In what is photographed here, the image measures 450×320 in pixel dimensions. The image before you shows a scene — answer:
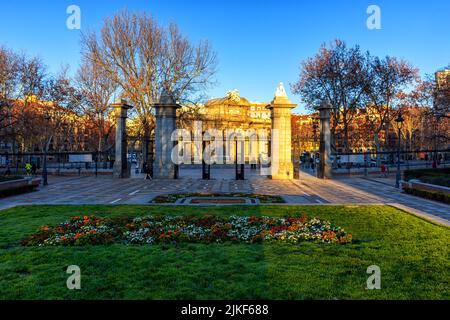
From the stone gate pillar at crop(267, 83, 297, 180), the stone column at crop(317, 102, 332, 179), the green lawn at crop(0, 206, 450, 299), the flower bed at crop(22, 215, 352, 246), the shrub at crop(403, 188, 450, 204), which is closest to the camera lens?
the green lawn at crop(0, 206, 450, 299)

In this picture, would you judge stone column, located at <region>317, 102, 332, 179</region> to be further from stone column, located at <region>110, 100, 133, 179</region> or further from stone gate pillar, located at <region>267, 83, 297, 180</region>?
stone column, located at <region>110, 100, 133, 179</region>

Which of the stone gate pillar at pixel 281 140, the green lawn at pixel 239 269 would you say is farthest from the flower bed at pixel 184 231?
the stone gate pillar at pixel 281 140

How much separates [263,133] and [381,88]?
2288 centimetres

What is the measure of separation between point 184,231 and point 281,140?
20.3 meters

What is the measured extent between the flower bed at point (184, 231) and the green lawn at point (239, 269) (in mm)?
432

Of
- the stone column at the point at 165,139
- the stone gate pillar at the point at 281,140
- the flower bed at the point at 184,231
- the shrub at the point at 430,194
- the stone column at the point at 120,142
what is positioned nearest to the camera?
the flower bed at the point at 184,231

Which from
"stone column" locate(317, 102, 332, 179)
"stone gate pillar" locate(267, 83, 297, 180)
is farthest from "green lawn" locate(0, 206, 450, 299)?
"stone column" locate(317, 102, 332, 179)

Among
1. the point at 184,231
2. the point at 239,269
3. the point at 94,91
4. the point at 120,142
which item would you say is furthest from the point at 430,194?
the point at 94,91

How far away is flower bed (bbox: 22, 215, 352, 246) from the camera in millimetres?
8062

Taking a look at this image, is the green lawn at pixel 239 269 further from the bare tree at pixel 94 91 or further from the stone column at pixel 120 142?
the bare tree at pixel 94 91

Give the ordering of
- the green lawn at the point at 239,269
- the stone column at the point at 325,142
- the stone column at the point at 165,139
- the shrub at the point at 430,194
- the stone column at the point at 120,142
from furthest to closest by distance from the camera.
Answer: the stone column at the point at 325,142 → the stone column at the point at 120,142 → the stone column at the point at 165,139 → the shrub at the point at 430,194 → the green lawn at the point at 239,269

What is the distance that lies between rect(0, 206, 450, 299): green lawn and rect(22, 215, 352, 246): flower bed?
43 centimetres

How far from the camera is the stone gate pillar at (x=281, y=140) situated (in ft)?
91.8
